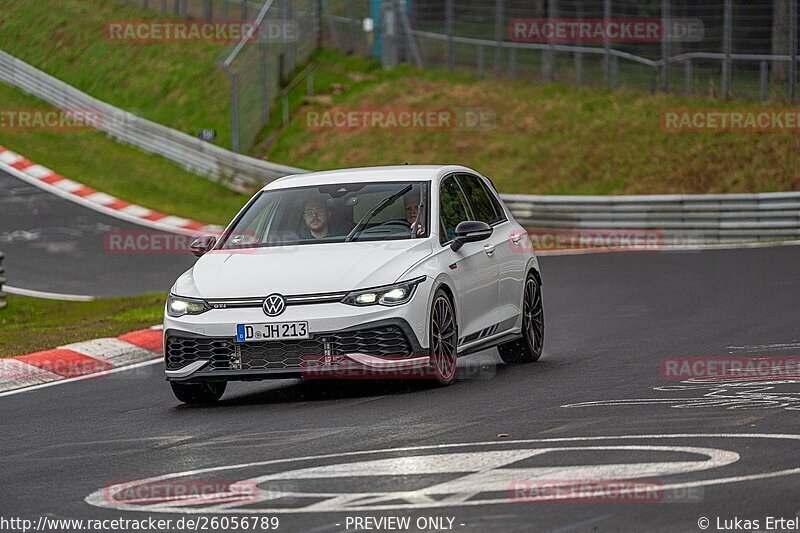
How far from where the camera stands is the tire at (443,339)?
993 cm

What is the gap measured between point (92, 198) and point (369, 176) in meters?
22.1

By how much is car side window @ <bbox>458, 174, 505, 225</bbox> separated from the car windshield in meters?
0.77

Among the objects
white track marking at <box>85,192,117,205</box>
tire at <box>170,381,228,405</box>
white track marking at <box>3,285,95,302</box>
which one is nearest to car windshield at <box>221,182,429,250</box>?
tire at <box>170,381,228,405</box>

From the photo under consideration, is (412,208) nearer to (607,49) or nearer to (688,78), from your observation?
(688,78)

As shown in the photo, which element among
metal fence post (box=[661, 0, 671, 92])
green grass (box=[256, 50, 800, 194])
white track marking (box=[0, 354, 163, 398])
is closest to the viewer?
white track marking (box=[0, 354, 163, 398])

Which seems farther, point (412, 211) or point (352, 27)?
point (352, 27)

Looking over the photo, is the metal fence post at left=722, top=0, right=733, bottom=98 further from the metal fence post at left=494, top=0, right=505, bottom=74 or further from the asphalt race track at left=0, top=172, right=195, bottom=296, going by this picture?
the asphalt race track at left=0, top=172, right=195, bottom=296

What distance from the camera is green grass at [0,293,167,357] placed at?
14.2 meters

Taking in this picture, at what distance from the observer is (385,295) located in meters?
9.69

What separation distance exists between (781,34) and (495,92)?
344 inches

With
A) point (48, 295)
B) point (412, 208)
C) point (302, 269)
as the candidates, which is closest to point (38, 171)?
point (48, 295)

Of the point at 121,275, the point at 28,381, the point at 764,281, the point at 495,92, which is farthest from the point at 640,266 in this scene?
the point at 495,92

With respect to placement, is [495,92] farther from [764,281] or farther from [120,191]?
[764,281]

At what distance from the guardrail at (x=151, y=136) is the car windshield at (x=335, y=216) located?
2000 centimetres
